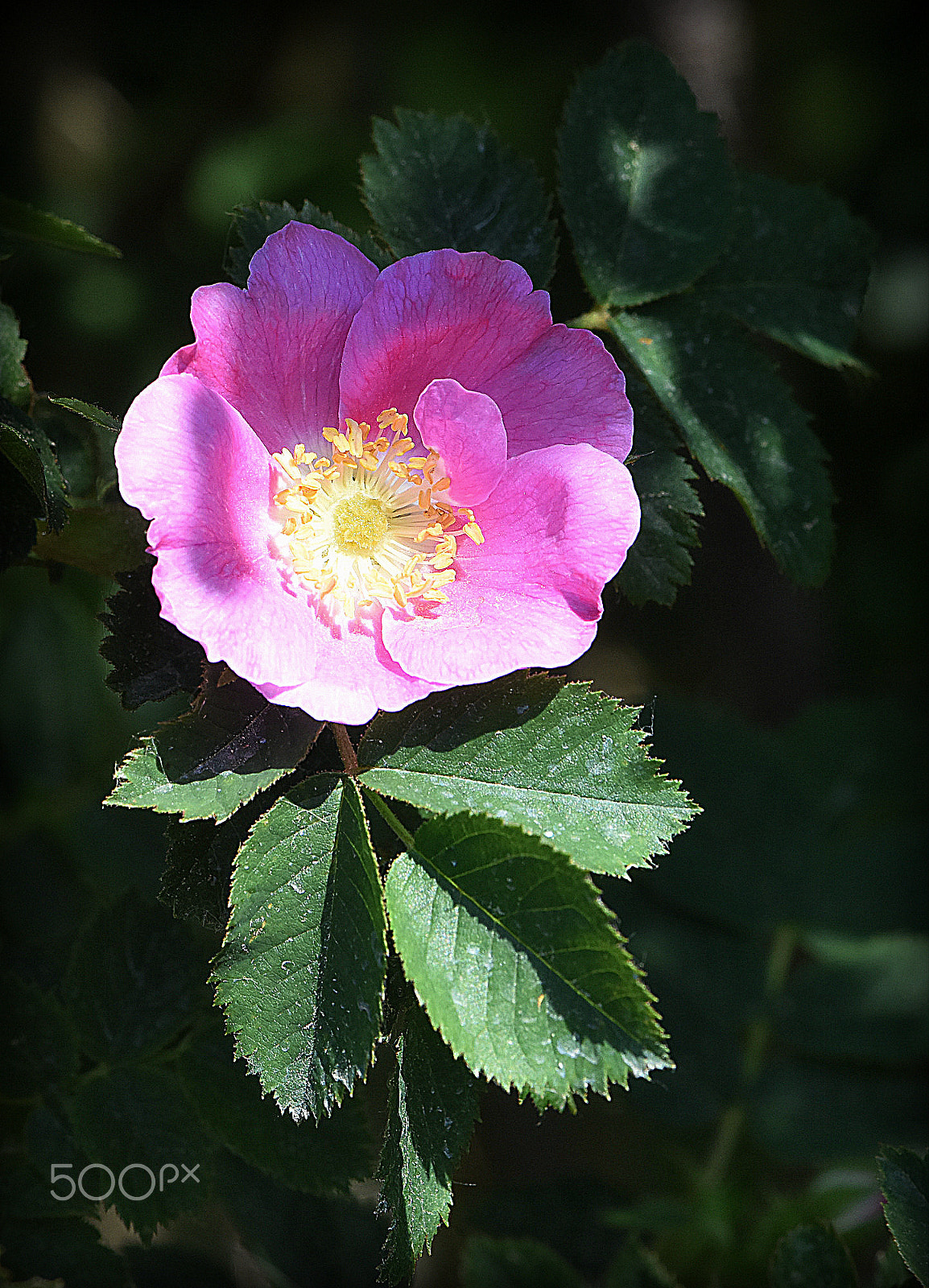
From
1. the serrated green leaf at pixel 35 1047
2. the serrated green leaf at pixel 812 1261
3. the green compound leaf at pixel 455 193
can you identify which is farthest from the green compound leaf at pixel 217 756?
the serrated green leaf at pixel 812 1261

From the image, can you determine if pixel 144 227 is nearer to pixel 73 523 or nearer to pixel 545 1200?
pixel 73 523

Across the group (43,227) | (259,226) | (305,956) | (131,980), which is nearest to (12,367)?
(43,227)

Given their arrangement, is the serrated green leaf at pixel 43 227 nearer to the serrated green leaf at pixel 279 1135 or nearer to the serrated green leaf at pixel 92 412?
the serrated green leaf at pixel 92 412

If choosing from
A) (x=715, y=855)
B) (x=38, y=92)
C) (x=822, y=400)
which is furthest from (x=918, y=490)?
(x=38, y=92)

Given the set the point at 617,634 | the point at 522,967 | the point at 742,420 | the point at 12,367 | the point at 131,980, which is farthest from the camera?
the point at 617,634

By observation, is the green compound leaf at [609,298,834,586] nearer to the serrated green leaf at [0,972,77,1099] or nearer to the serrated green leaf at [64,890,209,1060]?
the serrated green leaf at [64,890,209,1060]

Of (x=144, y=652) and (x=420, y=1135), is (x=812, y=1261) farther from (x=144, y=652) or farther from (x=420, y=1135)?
(x=144, y=652)
